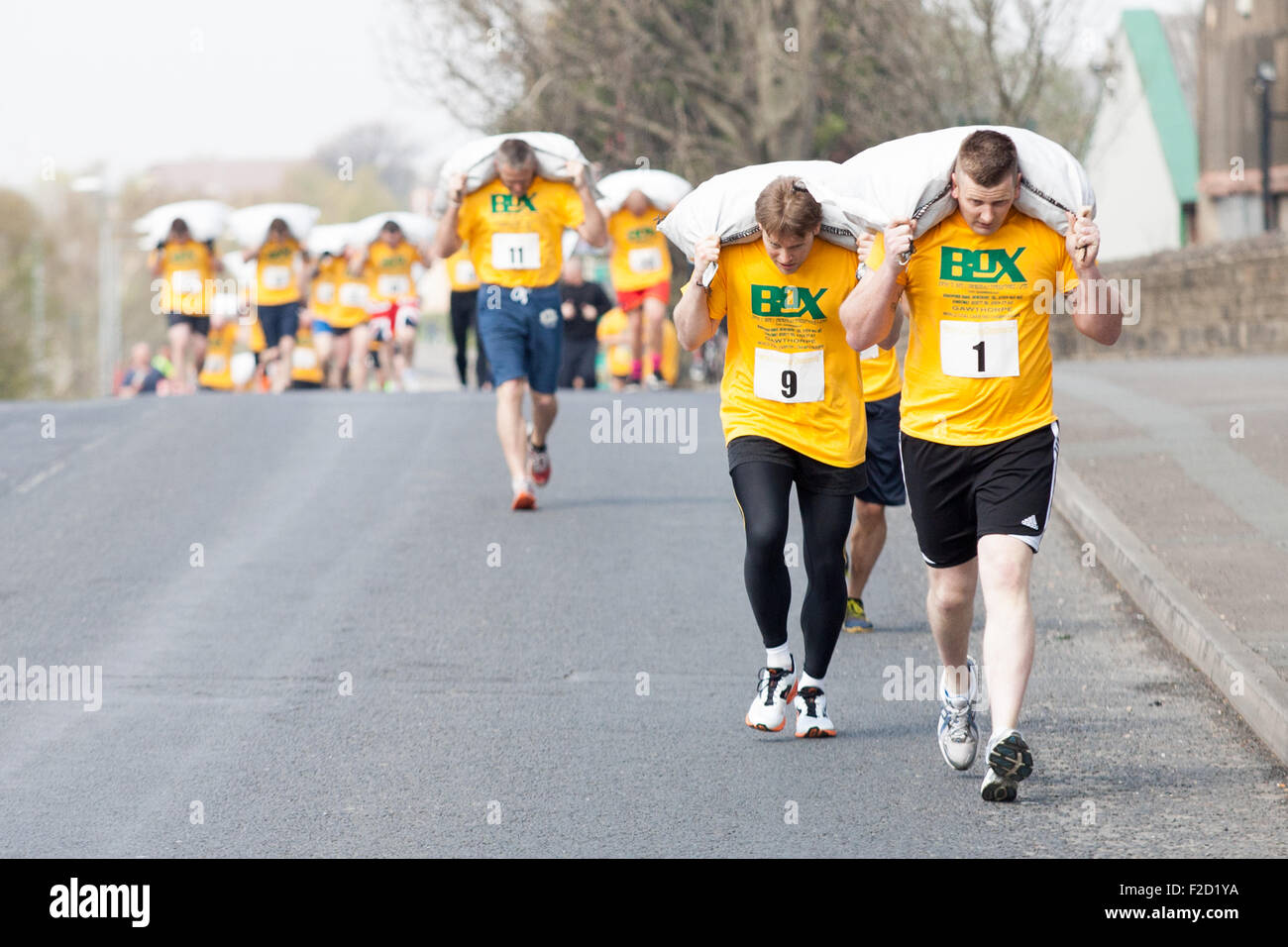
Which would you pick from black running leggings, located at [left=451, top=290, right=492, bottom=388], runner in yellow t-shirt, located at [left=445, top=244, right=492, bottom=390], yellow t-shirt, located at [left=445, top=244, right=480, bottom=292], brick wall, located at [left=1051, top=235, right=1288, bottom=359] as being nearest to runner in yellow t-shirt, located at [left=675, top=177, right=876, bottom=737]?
runner in yellow t-shirt, located at [left=445, top=244, right=492, bottom=390]

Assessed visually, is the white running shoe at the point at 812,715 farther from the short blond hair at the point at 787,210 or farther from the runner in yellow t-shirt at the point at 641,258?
the runner in yellow t-shirt at the point at 641,258

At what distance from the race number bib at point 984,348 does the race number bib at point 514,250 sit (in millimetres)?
5500

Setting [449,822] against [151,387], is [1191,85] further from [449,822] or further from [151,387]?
[449,822]

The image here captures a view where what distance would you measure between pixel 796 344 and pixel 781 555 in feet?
2.38

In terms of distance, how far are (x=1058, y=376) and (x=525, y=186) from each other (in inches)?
326

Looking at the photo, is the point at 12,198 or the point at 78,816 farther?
the point at 12,198

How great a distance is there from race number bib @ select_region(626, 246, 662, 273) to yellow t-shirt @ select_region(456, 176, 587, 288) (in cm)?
590

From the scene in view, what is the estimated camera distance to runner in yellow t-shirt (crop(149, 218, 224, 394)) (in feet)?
62.2

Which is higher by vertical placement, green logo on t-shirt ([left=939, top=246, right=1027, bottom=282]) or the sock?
green logo on t-shirt ([left=939, top=246, right=1027, bottom=282])

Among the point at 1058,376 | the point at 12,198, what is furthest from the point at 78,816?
the point at 12,198

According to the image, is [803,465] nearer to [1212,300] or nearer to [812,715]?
[812,715]

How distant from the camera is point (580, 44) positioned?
28.3m

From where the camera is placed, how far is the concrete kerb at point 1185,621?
665 centimetres

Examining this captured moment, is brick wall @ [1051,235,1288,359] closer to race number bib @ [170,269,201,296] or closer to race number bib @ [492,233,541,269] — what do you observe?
race number bib @ [170,269,201,296]
